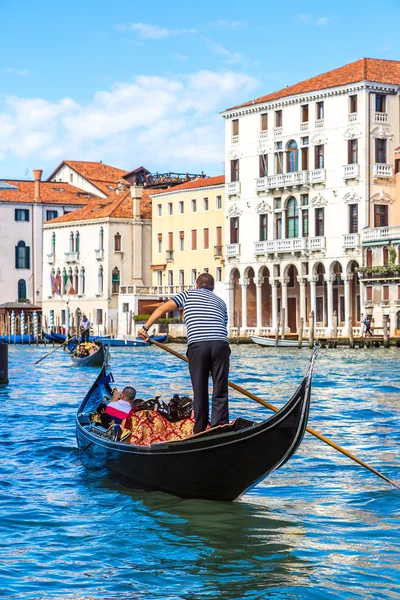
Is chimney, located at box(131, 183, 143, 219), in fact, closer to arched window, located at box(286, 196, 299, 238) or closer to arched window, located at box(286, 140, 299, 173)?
arched window, located at box(286, 196, 299, 238)

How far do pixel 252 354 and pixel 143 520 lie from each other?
80.0 ft

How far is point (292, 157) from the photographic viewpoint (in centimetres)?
3991

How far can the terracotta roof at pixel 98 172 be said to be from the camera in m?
55.8

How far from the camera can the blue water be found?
18.5 ft

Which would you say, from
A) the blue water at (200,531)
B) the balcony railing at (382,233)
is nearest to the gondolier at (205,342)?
the blue water at (200,531)

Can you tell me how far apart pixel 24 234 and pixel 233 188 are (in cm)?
1422

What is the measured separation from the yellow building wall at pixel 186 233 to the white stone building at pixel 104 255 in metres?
0.99

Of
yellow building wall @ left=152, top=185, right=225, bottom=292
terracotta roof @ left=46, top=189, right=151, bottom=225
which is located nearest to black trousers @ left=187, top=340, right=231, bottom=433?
yellow building wall @ left=152, top=185, right=225, bottom=292

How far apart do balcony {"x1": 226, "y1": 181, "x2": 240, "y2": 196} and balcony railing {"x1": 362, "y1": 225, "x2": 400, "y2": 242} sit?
644 centimetres

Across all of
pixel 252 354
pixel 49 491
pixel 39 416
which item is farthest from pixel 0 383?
pixel 252 354

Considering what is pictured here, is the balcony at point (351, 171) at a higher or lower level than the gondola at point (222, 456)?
higher

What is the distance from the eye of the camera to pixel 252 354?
103ft

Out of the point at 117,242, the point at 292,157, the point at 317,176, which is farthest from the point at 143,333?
the point at 117,242

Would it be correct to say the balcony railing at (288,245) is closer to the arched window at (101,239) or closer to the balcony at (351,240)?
the balcony at (351,240)
